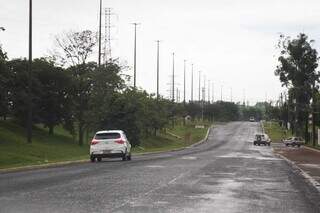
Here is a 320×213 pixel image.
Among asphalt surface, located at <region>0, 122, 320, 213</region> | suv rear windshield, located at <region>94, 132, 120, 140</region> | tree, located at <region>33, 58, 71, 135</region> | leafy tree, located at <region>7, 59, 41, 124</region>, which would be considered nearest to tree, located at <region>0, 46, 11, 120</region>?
leafy tree, located at <region>7, 59, 41, 124</region>

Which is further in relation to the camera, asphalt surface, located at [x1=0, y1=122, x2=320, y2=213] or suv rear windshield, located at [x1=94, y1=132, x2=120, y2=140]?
suv rear windshield, located at [x1=94, y1=132, x2=120, y2=140]

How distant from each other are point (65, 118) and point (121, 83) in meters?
6.96

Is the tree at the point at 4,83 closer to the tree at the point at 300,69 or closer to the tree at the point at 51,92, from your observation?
the tree at the point at 51,92

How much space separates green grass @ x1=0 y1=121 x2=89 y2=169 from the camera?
3659 centimetres


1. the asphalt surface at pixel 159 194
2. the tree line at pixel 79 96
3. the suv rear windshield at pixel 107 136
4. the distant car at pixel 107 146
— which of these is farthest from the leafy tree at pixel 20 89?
the asphalt surface at pixel 159 194

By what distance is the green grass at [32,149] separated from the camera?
36.6m

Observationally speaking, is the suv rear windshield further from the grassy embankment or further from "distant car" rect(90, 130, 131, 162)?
the grassy embankment

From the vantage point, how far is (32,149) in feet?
151

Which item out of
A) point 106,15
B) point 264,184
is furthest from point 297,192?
point 106,15

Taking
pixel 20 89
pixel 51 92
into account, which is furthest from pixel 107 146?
pixel 51 92

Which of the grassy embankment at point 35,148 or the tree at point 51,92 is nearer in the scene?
the grassy embankment at point 35,148

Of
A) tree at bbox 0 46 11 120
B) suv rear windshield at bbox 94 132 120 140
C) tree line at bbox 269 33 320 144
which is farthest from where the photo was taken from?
tree line at bbox 269 33 320 144

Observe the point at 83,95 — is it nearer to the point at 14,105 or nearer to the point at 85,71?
the point at 85,71

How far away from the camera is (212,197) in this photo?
52.1 ft
